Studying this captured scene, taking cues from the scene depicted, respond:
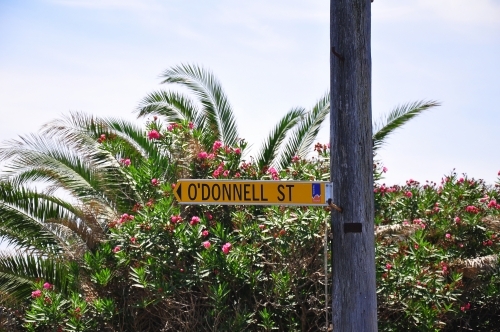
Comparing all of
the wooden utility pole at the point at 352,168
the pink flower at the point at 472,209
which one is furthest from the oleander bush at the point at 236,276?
the wooden utility pole at the point at 352,168

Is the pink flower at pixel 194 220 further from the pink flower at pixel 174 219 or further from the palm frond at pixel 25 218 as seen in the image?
the palm frond at pixel 25 218

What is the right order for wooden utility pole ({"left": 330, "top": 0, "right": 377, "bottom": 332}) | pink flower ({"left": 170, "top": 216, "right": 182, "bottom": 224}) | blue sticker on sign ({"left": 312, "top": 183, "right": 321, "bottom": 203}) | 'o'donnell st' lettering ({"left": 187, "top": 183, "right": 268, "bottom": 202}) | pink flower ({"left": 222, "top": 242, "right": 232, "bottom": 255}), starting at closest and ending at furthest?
1. wooden utility pole ({"left": 330, "top": 0, "right": 377, "bottom": 332})
2. blue sticker on sign ({"left": 312, "top": 183, "right": 321, "bottom": 203})
3. 'o'donnell st' lettering ({"left": 187, "top": 183, "right": 268, "bottom": 202})
4. pink flower ({"left": 222, "top": 242, "right": 232, "bottom": 255})
5. pink flower ({"left": 170, "top": 216, "right": 182, "bottom": 224})

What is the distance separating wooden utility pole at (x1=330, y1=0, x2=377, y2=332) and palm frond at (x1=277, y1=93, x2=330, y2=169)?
7.50m

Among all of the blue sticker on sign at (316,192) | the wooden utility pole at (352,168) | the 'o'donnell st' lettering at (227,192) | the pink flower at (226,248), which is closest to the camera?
the wooden utility pole at (352,168)

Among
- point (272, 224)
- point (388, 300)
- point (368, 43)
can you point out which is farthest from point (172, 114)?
point (368, 43)

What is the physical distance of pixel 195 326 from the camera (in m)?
10.3

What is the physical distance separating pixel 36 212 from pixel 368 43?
8105 millimetres

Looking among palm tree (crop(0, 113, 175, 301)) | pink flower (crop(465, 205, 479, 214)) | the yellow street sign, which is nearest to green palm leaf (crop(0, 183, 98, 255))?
palm tree (crop(0, 113, 175, 301))

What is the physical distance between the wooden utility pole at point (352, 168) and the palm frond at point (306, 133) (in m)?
7.50

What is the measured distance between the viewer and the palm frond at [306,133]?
1448 centimetres

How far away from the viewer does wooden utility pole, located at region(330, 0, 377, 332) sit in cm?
664

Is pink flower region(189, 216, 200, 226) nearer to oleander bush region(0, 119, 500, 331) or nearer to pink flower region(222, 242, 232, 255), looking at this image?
oleander bush region(0, 119, 500, 331)

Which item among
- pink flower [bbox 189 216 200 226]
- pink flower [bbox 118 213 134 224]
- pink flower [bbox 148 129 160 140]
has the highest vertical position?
pink flower [bbox 148 129 160 140]

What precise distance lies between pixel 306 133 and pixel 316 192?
7.78 meters
